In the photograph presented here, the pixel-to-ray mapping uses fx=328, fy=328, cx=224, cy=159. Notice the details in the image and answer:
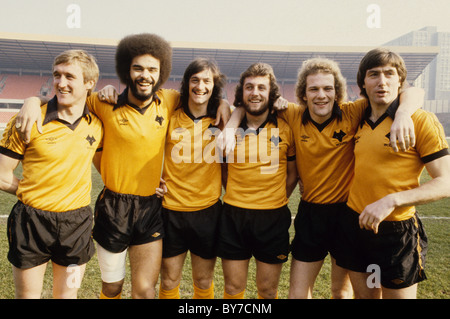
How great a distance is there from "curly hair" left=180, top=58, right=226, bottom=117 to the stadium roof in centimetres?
2682

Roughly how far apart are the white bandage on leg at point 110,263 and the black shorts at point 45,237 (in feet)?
0.77

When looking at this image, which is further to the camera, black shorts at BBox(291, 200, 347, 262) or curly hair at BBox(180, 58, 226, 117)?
curly hair at BBox(180, 58, 226, 117)

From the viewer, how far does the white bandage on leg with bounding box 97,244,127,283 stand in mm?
2732

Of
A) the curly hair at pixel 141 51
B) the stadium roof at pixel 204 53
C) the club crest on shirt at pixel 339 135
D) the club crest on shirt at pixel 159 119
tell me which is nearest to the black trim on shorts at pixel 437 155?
the club crest on shirt at pixel 339 135

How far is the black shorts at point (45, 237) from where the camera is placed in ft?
7.67

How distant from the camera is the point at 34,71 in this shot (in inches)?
1497

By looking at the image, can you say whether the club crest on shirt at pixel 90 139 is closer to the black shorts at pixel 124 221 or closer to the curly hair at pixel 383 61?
the black shorts at pixel 124 221

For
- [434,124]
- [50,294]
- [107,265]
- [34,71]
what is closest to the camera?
[434,124]

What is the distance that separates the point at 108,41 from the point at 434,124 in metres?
31.9

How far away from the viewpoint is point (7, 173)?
2426 millimetres

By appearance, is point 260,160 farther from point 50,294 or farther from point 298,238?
point 50,294

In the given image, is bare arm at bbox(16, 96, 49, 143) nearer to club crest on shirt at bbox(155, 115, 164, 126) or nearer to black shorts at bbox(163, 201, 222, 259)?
club crest on shirt at bbox(155, 115, 164, 126)

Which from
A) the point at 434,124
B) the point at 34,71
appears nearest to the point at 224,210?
the point at 434,124

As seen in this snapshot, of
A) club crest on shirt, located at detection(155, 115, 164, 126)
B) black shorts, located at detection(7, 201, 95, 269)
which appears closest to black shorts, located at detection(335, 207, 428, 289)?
club crest on shirt, located at detection(155, 115, 164, 126)
